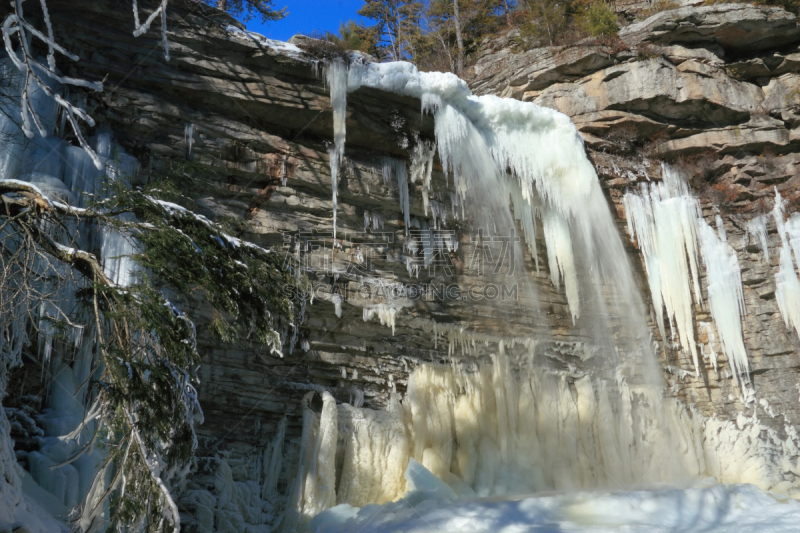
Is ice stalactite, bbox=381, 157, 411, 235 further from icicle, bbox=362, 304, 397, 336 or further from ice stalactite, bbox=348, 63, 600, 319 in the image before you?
icicle, bbox=362, 304, 397, 336

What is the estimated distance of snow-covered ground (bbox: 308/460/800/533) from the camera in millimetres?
6867

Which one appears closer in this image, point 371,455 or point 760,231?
point 371,455

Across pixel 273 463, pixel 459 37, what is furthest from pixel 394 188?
pixel 459 37

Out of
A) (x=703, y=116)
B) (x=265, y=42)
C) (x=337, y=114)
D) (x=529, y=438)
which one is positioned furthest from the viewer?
(x=703, y=116)

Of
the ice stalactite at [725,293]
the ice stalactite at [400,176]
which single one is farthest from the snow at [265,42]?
the ice stalactite at [725,293]

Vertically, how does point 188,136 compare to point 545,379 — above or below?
above

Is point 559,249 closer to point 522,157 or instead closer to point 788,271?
point 522,157

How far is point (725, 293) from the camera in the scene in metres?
11.4

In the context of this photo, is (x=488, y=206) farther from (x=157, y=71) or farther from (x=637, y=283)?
(x=157, y=71)

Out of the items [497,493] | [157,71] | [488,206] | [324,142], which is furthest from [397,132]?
[497,493]

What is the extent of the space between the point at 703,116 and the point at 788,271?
3.25 meters

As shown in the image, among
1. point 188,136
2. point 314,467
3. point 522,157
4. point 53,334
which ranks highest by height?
point 522,157

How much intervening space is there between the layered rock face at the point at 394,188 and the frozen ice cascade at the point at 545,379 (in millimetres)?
199

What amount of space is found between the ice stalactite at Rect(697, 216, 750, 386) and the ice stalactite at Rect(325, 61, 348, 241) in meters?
6.97
